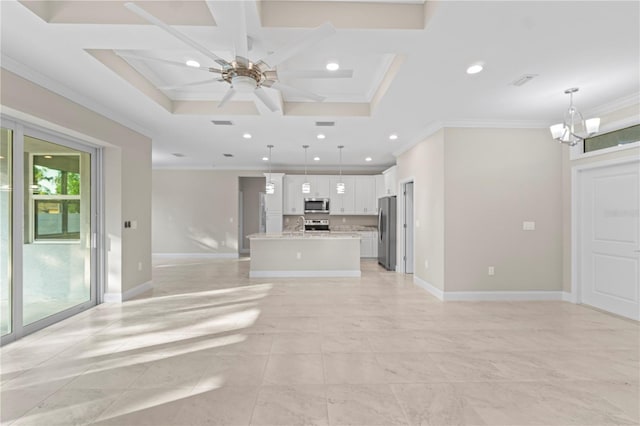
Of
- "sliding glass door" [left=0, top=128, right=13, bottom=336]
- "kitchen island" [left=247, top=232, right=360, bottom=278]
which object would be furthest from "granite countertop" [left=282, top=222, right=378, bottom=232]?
"sliding glass door" [left=0, top=128, right=13, bottom=336]

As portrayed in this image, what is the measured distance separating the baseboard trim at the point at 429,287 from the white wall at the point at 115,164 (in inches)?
192

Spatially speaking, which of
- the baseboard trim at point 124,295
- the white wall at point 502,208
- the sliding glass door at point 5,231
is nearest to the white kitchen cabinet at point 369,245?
the white wall at point 502,208

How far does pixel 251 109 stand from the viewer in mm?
4492

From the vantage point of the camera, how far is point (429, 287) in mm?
5242

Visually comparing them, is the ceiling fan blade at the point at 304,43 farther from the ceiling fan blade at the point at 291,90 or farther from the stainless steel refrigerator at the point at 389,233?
the stainless steel refrigerator at the point at 389,233

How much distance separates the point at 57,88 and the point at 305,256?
15.5 ft

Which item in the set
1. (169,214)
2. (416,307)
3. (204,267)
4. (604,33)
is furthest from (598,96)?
(169,214)

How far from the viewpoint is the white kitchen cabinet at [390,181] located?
24.0 ft

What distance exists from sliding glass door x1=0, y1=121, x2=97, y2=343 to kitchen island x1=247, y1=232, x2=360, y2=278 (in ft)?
9.59

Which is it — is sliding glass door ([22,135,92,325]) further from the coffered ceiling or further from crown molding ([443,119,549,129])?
crown molding ([443,119,549,129])

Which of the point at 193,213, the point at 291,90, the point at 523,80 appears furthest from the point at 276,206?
the point at 523,80

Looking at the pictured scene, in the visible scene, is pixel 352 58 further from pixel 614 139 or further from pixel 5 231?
pixel 5 231

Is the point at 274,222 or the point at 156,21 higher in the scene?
the point at 156,21

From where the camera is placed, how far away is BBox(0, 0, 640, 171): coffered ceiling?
232cm
